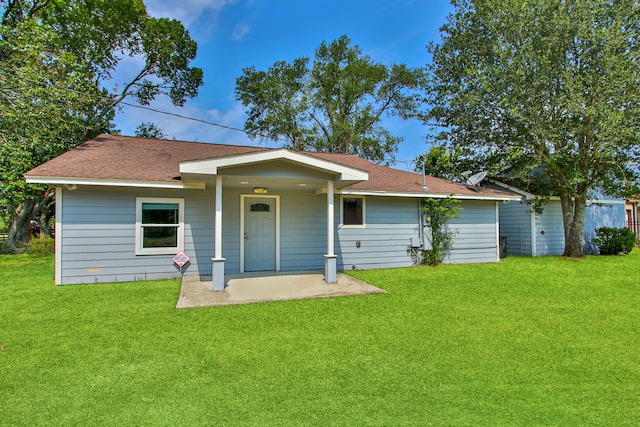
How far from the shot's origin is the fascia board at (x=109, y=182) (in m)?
6.72

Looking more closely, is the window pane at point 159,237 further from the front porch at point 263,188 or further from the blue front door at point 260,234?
the blue front door at point 260,234

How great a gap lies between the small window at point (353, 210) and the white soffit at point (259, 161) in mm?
2346

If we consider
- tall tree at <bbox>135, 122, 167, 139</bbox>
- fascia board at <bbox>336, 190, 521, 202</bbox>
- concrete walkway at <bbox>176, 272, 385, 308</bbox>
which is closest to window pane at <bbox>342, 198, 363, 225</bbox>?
fascia board at <bbox>336, 190, 521, 202</bbox>

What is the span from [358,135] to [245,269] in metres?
18.6

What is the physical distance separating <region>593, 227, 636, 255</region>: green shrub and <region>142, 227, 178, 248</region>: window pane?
635 inches

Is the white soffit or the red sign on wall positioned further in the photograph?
the red sign on wall

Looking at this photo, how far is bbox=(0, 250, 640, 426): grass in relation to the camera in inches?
102

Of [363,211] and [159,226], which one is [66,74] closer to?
[159,226]

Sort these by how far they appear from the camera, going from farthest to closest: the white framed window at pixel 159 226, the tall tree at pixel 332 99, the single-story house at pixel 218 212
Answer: the tall tree at pixel 332 99
the white framed window at pixel 159 226
the single-story house at pixel 218 212

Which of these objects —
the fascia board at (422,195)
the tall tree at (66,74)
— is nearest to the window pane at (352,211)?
the fascia board at (422,195)

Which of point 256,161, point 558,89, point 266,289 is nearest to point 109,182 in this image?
point 256,161

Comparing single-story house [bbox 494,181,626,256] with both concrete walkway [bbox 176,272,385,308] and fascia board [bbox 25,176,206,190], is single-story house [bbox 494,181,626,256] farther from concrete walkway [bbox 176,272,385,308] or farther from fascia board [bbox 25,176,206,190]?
fascia board [bbox 25,176,206,190]

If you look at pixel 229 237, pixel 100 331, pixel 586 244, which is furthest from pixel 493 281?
pixel 586 244

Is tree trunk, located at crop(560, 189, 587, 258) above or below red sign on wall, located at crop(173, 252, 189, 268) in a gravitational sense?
above
